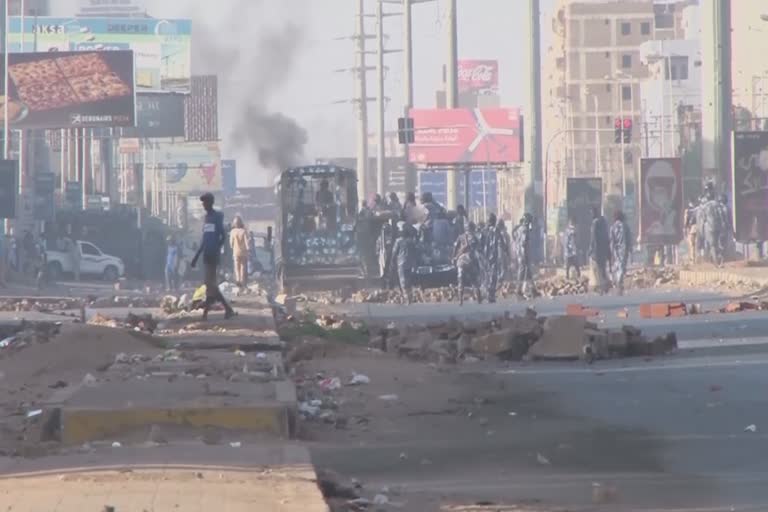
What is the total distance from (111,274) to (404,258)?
31.2 meters

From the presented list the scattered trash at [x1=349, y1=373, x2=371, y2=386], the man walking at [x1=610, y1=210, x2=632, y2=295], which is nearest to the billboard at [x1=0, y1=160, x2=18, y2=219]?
the man walking at [x1=610, y1=210, x2=632, y2=295]

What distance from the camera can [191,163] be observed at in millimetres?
127250

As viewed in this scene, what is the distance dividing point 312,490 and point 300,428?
13.9ft

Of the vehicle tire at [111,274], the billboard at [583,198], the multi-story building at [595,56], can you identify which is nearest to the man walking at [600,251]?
the billboard at [583,198]

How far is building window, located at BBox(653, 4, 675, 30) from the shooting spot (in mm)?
176625

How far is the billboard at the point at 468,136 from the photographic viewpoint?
9150 centimetres

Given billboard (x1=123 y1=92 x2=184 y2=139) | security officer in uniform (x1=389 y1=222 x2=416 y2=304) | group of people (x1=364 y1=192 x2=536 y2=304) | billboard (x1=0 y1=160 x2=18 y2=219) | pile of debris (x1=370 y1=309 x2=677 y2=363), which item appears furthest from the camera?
billboard (x1=123 y1=92 x2=184 y2=139)

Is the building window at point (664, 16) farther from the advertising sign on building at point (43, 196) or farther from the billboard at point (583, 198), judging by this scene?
the billboard at point (583, 198)

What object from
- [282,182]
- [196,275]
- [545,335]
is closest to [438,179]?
[196,275]

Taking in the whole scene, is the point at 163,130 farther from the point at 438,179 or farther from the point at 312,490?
the point at 312,490

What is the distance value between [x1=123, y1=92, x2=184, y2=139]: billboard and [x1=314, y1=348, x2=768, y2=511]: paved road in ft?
250

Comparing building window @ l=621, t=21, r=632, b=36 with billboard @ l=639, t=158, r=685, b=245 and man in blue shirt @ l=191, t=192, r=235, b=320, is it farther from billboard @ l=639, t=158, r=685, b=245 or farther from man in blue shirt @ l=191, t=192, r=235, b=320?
man in blue shirt @ l=191, t=192, r=235, b=320

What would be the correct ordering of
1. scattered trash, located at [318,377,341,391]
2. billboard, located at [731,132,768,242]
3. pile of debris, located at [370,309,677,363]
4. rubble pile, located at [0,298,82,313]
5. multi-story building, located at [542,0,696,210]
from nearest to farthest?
scattered trash, located at [318,377,341,391] → pile of debris, located at [370,309,677,363] → rubble pile, located at [0,298,82,313] → billboard, located at [731,132,768,242] → multi-story building, located at [542,0,696,210]

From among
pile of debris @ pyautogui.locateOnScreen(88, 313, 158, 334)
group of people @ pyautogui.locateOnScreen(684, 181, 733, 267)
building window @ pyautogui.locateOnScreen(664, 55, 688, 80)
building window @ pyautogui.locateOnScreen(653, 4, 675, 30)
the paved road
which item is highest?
building window @ pyautogui.locateOnScreen(653, 4, 675, 30)
